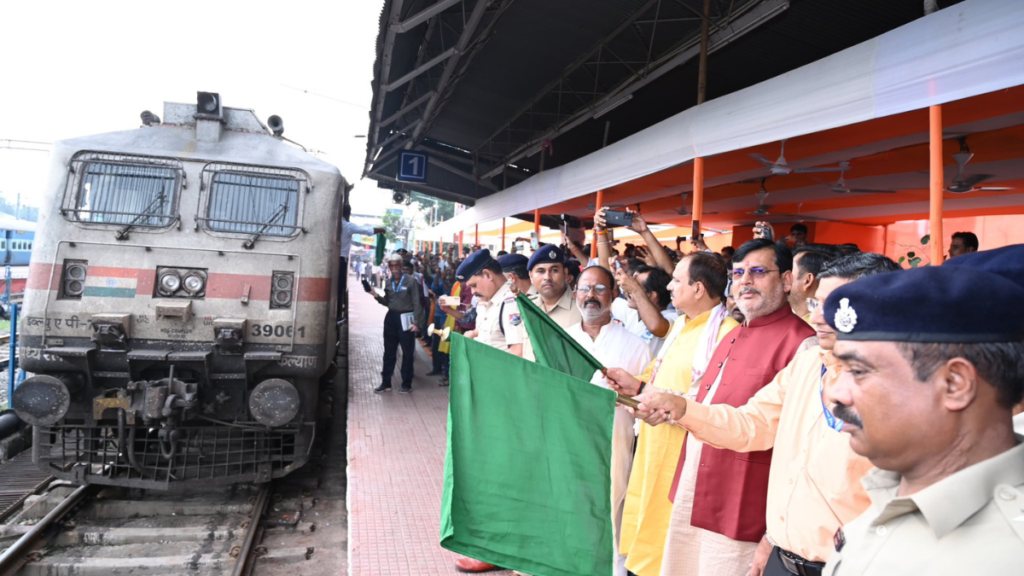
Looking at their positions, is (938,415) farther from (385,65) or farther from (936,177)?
(385,65)

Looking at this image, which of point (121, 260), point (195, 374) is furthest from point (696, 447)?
point (121, 260)

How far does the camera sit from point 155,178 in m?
5.96

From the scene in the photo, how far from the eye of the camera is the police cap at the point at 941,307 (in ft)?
4.00

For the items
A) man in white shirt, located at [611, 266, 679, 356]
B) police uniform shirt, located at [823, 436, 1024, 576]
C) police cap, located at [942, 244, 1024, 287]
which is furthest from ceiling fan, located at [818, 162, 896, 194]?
police uniform shirt, located at [823, 436, 1024, 576]

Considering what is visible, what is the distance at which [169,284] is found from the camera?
5707 millimetres

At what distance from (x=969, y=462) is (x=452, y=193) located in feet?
63.3

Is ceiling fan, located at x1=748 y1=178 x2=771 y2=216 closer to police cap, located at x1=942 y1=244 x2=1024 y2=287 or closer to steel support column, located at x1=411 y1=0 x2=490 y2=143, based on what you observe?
steel support column, located at x1=411 y1=0 x2=490 y2=143

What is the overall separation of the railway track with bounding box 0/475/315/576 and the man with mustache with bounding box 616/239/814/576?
3267mm

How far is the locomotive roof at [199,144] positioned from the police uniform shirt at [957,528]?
5.68 meters

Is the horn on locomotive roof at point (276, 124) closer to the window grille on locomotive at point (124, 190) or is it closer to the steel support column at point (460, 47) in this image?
the window grille on locomotive at point (124, 190)

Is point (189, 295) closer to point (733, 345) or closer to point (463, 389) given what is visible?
point (463, 389)

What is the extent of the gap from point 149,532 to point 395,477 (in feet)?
6.37

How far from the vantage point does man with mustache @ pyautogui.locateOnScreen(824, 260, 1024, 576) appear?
1.14 m

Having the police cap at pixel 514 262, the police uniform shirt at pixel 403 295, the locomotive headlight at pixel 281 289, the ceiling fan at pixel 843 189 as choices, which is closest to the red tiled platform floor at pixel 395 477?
the police uniform shirt at pixel 403 295
